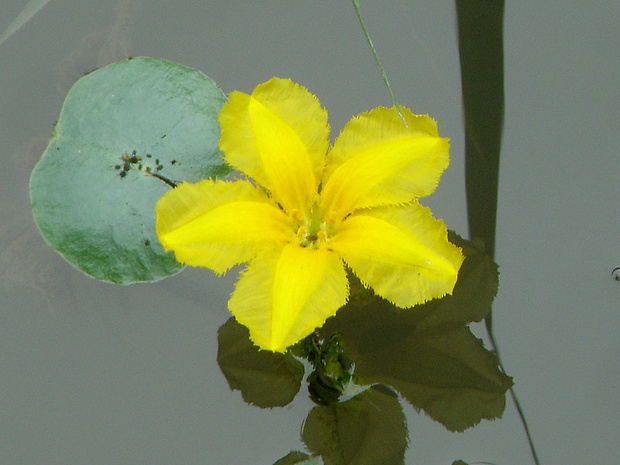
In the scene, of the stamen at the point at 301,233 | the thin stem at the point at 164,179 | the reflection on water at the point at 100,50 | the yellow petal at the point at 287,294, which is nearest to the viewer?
the yellow petal at the point at 287,294

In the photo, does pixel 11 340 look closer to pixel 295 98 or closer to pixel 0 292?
pixel 0 292

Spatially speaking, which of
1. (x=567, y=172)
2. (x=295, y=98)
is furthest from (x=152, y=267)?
(x=567, y=172)

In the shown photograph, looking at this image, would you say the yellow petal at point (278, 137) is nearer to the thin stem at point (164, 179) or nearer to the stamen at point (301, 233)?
the stamen at point (301, 233)

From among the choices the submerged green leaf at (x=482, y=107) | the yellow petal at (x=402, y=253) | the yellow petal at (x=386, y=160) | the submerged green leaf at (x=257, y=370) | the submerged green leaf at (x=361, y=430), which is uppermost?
the submerged green leaf at (x=482, y=107)

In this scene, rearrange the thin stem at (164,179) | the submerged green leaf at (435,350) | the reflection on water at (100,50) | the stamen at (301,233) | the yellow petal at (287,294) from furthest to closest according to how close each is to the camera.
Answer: the reflection on water at (100,50)
the submerged green leaf at (435,350)
the thin stem at (164,179)
the stamen at (301,233)
the yellow petal at (287,294)

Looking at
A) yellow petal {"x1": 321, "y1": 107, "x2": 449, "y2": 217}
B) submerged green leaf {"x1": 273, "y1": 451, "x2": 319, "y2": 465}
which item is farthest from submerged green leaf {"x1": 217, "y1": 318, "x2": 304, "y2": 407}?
yellow petal {"x1": 321, "y1": 107, "x2": 449, "y2": 217}

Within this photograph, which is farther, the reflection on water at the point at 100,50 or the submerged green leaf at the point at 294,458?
the reflection on water at the point at 100,50

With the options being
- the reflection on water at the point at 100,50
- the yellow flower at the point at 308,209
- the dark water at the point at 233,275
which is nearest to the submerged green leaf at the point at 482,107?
the dark water at the point at 233,275
